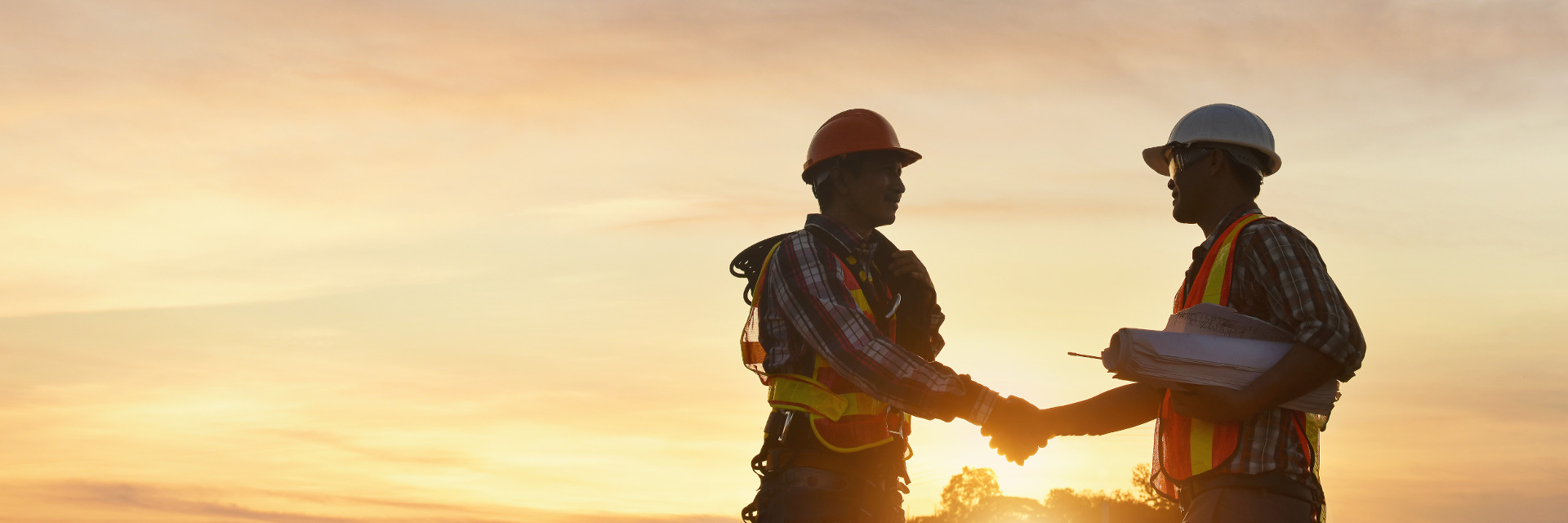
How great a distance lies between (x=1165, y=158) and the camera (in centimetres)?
866

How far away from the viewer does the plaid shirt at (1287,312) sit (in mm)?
6902

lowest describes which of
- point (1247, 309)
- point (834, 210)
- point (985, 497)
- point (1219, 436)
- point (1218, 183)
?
point (1219, 436)

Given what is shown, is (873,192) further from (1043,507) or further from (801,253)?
(1043,507)

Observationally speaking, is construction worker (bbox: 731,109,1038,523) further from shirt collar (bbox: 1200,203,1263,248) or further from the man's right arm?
shirt collar (bbox: 1200,203,1263,248)

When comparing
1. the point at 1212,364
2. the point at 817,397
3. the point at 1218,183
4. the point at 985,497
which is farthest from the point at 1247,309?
the point at 985,497

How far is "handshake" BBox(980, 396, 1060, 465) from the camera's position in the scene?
10.2 m

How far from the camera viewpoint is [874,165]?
1053 cm

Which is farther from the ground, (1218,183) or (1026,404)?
(1218,183)

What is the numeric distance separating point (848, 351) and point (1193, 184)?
2624 mm

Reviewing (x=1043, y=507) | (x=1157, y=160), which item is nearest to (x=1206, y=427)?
(x=1157, y=160)

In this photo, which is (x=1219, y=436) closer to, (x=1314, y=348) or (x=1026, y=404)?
(x=1314, y=348)

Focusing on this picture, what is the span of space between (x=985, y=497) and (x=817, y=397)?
444 ft

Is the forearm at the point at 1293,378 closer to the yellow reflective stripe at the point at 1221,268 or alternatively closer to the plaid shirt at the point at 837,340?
the yellow reflective stripe at the point at 1221,268

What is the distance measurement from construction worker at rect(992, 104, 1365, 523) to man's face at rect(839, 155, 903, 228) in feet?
9.48
